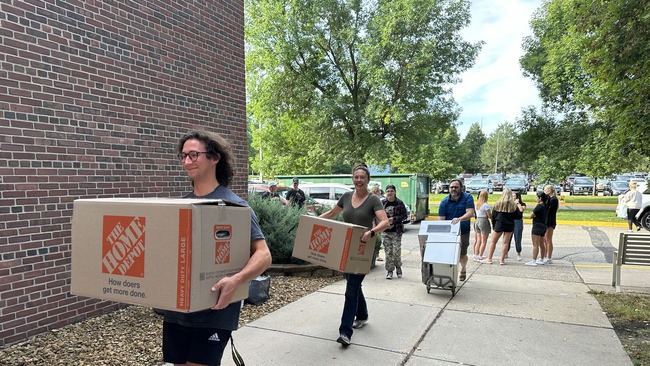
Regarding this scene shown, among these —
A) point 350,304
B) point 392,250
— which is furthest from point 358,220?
point 392,250

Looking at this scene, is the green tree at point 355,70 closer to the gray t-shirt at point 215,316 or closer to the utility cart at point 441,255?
the utility cart at point 441,255

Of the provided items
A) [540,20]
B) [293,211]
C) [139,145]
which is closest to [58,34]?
[139,145]

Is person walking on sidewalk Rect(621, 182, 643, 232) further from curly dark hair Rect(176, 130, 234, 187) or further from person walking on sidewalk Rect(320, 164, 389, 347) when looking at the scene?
curly dark hair Rect(176, 130, 234, 187)

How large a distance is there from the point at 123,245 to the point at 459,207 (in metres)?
5.36

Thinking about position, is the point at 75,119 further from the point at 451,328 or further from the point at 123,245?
the point at 451,328

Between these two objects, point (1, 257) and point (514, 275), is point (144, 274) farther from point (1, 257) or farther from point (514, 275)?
point (514, 275)

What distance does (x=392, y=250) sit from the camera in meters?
6.97

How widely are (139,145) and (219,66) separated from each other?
1.98 meters

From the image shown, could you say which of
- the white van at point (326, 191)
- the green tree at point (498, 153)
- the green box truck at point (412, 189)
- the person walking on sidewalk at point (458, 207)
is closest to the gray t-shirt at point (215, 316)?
the person walking on sidewalk at point (458, 207)

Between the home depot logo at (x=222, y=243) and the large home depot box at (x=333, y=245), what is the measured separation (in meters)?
1.84

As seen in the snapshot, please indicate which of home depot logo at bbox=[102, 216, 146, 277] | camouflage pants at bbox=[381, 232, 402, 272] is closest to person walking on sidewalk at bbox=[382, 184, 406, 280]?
camouflage pants at bbox=[381, 232, 402, 272]

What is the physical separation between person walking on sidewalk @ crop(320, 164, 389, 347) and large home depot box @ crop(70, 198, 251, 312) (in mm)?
2087

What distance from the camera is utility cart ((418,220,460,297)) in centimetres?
556

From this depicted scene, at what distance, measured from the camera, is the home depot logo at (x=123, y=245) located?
171 cm
